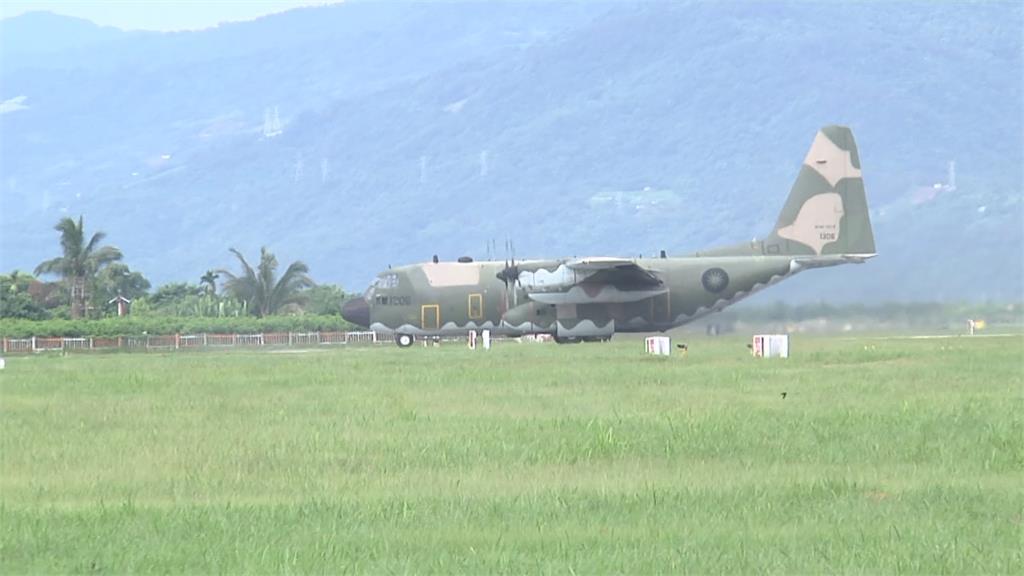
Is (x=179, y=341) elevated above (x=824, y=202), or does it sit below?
below

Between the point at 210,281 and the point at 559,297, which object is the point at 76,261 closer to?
the point at 210,281

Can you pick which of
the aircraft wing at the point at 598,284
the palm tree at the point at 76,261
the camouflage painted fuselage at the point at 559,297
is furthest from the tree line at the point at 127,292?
the aircraft wing at the point at 598,284

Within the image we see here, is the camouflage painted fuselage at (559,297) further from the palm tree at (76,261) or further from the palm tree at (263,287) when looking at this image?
the palm tree at (263,287)

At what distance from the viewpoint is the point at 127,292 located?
463 feet

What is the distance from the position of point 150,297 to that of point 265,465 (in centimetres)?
11910

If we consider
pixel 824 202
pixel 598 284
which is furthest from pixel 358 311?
pixel 824 202

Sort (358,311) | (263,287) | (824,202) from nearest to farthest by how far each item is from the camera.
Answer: (824,202) < (358,311) < (263,287)

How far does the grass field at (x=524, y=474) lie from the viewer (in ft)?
50.3

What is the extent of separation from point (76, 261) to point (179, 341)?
66.2 feet

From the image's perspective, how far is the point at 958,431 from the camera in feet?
79.8

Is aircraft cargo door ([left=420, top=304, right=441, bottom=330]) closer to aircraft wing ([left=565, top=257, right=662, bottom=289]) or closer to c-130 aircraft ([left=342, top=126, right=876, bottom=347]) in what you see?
c-130 aircraft ([left=342, top=126, right=876, bottom=347])

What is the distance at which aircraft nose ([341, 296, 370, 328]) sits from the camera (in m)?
71.2

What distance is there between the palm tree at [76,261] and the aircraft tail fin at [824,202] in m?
47.0

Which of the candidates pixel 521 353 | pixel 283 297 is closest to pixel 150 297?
pixel 283 297
